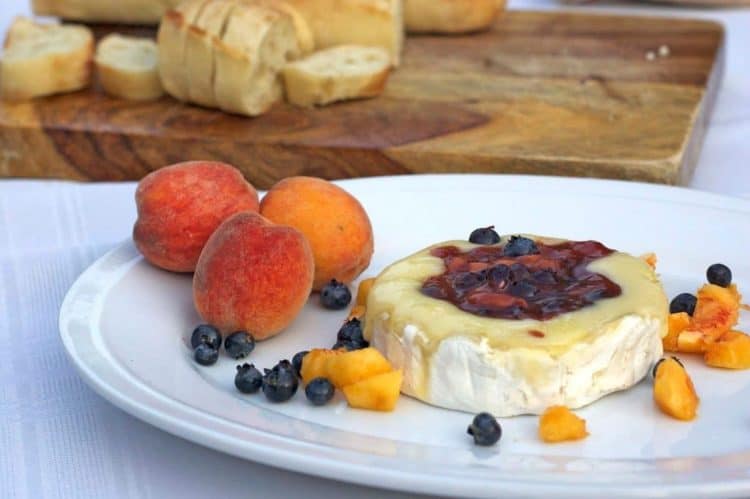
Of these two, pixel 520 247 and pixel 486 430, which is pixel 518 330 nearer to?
pixel 486 430

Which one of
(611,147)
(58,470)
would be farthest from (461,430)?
(611,147)

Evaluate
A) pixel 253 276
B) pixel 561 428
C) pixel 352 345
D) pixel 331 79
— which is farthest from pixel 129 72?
pixel 561 428

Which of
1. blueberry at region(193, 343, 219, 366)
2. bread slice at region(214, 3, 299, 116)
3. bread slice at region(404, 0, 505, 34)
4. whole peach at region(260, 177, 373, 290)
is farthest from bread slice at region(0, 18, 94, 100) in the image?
blueberry at region(193, 343, 219, 366)

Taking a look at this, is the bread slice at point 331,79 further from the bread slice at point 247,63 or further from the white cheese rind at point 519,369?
the white cheese rind at point 519,369

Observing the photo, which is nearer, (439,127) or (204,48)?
(439,127)

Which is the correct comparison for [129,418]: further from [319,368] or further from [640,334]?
[640,334]

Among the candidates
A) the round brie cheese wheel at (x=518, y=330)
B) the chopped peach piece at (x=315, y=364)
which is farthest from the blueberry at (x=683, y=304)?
the chopped peach piece at (x=315, y=364)
